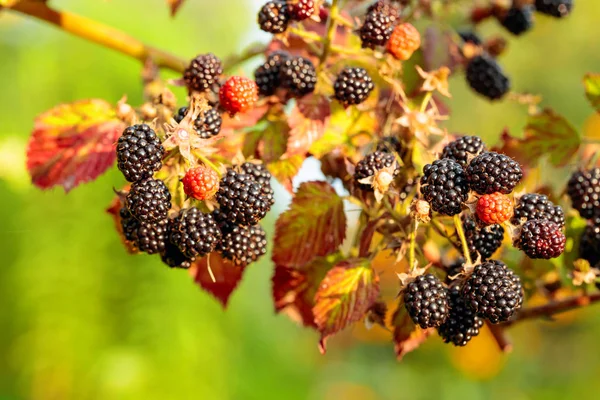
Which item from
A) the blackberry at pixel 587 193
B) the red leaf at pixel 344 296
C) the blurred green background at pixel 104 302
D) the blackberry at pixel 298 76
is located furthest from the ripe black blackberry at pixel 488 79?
the blurred green background at pixel 104 302

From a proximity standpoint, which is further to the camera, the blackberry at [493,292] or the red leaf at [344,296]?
the red leaf at [344,296]

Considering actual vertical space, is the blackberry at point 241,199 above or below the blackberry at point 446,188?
below

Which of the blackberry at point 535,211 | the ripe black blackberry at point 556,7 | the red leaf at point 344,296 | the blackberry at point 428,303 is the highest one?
the ripe black blackberry at point 556,7

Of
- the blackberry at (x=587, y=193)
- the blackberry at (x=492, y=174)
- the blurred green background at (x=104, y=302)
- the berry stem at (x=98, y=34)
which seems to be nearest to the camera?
the blackberry at (x=492, y=174)

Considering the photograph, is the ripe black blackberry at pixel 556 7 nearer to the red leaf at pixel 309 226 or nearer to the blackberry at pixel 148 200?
the red leaf at pixel 309 226

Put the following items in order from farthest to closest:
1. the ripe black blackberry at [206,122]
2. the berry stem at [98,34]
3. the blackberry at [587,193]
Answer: the berry stem at [98,34], the blackberry at [587,193], the ripe black blackberry at [206,122]

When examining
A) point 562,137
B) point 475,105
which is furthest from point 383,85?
point 475,105
